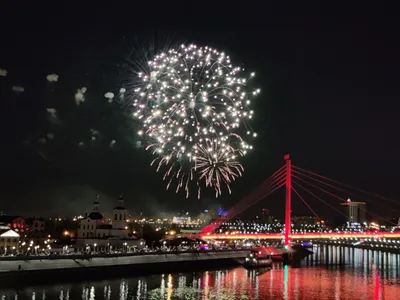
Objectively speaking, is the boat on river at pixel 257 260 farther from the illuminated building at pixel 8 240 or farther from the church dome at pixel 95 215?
the illuminated building at pixel 8 240

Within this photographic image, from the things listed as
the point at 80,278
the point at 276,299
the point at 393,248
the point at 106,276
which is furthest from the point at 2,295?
the point at 393,248

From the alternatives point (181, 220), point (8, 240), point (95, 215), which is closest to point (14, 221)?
point (95, 215)

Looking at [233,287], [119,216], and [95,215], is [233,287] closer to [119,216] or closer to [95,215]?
[119,216]

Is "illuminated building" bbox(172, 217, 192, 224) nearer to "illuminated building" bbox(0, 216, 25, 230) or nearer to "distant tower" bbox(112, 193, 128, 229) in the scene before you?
"distant tower" bbox(112, 193, 128, 229)

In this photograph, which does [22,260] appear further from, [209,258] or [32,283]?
[209,258]

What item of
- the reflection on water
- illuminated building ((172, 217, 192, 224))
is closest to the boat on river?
the reflection on water

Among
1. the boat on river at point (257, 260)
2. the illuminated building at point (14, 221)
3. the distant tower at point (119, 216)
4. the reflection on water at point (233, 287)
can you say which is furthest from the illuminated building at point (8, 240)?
the boat on river at point (257, 260)
